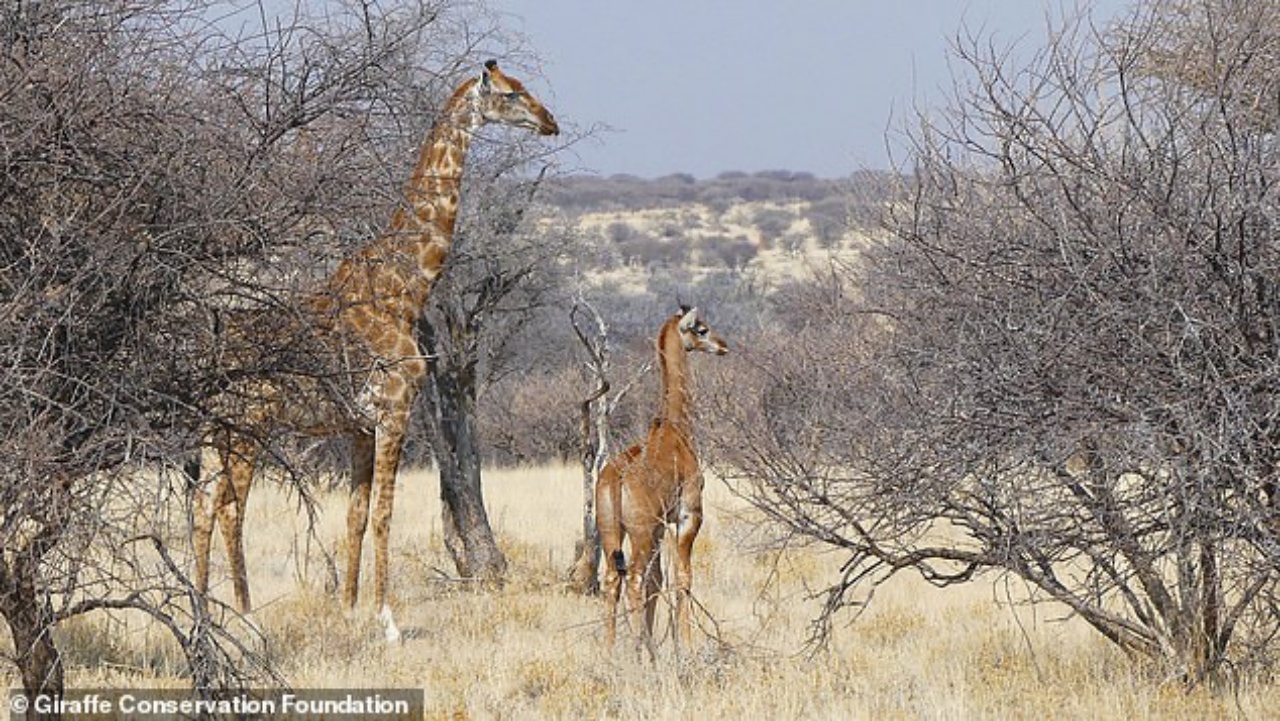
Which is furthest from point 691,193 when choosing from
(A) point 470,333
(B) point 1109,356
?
(B) point 1109,356

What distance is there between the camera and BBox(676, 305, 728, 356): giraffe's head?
989 centimetres

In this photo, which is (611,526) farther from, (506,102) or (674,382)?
(506,102)

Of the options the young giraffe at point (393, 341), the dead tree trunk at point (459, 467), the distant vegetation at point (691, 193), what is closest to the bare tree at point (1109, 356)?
the young giraffe at point (393, 341)

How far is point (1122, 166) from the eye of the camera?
664 cm

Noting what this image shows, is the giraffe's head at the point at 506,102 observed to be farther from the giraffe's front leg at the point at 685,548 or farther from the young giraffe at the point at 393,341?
the giraffe's front leg at the point at 685,548

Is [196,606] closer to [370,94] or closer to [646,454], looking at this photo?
[370,94]

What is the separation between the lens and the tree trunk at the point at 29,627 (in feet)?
20.3

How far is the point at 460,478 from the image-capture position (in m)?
13.1

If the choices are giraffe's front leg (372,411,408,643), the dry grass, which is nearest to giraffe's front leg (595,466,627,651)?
the dry grass

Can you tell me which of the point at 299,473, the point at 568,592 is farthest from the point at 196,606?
the point at 568,592

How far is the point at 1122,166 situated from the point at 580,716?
3516 mm

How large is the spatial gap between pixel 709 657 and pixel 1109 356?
3.06m

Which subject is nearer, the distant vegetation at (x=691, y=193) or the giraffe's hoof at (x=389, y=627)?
the giraffe's hoof at (x=389, y=627)

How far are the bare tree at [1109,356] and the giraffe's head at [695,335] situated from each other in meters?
1.66
